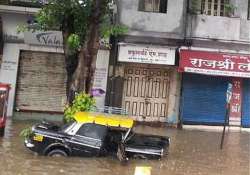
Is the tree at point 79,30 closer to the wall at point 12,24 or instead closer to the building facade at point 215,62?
the wall at point 12,24

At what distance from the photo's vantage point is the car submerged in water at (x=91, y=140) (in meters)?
12.5

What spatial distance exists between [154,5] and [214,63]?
3430mm

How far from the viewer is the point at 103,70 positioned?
21.5 meters

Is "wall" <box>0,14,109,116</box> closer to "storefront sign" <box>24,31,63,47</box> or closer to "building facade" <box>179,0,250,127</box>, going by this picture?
"storefront sign" <box>24,31,63,47</box>

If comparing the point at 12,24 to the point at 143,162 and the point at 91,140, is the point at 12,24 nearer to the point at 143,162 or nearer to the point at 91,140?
the point at 91,140

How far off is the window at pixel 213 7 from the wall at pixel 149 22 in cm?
147

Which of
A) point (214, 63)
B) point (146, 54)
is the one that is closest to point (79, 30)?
point (146, 54)

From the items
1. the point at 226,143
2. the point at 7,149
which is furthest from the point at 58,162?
the point at 226,143

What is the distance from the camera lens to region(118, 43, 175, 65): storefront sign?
20.9 meters

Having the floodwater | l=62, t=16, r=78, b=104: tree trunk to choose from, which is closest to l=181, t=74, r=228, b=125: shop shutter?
the floodwater

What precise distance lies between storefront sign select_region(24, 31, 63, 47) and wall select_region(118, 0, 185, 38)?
8.27ft

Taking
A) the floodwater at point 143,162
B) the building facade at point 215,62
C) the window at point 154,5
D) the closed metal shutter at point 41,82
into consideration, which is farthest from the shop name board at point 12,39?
the building facade at point 215,62

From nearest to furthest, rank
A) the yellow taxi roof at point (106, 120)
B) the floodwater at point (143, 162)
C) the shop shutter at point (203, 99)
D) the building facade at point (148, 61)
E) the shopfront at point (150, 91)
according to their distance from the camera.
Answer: the floodwater at point (143, 162) < the yellow taxi roof at point (106, 120) < the building facade at point (148, 61) < the shopfront at point (150, 91) < the shop shutter at point (203, 99)

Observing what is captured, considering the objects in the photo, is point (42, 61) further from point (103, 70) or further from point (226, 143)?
point (226, 143)
